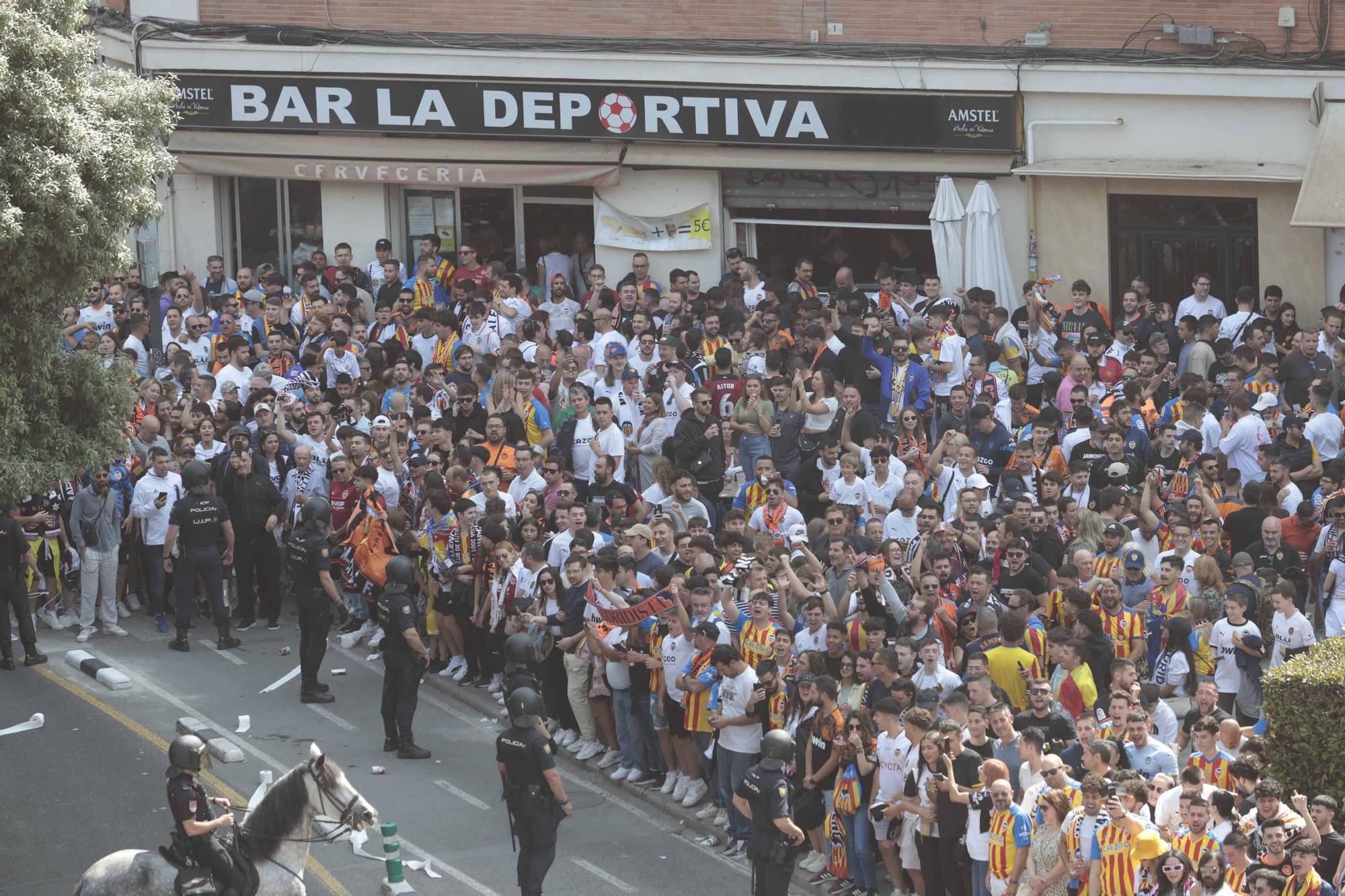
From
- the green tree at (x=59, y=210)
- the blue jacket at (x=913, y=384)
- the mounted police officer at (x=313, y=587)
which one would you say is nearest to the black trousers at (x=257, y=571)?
the mounted police officer at (x=313, y=587)

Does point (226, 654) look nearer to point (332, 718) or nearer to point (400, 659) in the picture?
point (332, 718)

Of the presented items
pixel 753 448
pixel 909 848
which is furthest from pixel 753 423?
pixel 909 848

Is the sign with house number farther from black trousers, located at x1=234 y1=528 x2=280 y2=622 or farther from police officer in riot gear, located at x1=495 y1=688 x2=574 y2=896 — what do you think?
police officer in riot gear, located at x1=495 y1=688 x2=574 y2=896

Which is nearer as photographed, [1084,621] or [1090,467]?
[1084,621]

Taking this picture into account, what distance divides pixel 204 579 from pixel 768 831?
323 inches

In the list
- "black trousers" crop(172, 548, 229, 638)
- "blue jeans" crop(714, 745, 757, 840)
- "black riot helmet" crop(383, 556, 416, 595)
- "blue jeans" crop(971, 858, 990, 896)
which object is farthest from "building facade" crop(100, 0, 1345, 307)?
"blue jeans" crop(971, 858, 990, 896)

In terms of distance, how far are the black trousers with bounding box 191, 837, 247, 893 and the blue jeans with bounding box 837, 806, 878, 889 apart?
4.37 metres

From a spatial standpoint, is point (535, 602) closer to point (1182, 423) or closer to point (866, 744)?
point (866, 744)

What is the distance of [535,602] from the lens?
16141 millimetres

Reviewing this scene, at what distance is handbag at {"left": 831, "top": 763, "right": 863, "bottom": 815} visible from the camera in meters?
13.4

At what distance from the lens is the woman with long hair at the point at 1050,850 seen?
1173 centimetres

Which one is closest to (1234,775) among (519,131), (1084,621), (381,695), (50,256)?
(1084,621)

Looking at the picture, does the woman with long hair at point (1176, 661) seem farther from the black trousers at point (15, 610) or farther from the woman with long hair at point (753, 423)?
the black trousers at point (15, 610)

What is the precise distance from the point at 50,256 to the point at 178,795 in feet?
14.3
